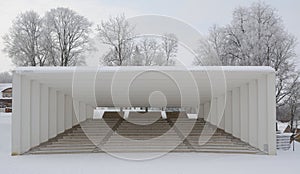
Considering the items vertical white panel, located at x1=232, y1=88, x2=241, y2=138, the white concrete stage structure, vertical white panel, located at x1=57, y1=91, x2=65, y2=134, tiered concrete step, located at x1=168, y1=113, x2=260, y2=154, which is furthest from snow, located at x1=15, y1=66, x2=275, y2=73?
vertical white panel, located at x1=57, y1=91, x2=65, y2=134

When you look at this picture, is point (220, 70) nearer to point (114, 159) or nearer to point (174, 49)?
point (114, 159)

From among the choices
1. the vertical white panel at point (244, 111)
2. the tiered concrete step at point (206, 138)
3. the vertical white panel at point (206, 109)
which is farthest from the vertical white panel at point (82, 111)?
the vertical white panel at point (244, 111)

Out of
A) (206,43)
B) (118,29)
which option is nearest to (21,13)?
(118,29)

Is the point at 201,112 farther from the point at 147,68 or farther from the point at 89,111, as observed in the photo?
the point at 147,68

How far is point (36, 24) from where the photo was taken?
3662cm

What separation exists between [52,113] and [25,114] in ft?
8.31

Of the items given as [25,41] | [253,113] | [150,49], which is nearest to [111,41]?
[150,49]

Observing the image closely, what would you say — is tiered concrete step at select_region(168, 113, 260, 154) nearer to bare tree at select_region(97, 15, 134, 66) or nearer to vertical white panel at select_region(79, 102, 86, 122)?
vertical white panel at select_region(79, 102, 86, 122)

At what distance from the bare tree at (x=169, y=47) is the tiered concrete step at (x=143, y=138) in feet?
49.3

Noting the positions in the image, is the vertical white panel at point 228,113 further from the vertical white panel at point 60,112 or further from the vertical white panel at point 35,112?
the vertical white panel at point 35,112

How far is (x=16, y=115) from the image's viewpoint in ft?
46.3

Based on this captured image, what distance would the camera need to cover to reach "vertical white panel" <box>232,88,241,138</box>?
55.8ft

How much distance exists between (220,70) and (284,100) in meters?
17.3

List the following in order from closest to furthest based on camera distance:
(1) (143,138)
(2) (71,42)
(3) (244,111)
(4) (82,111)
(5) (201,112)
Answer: (3) (244,111) < (1) (143,138) < (4) (82,111) < (5) (201,112) < (2) (71,42)
